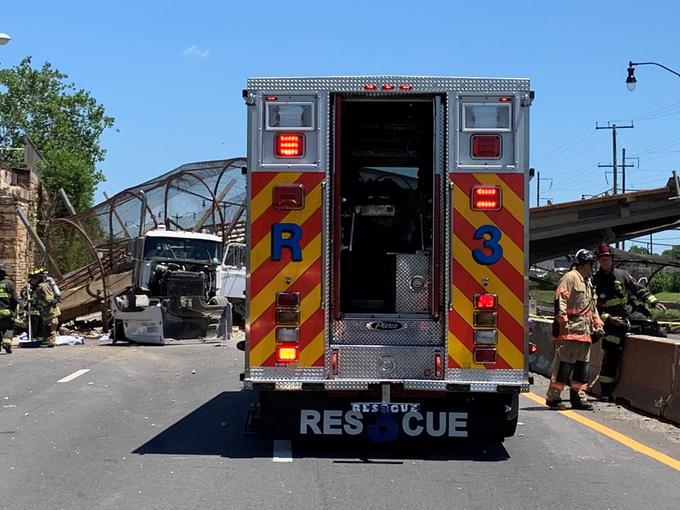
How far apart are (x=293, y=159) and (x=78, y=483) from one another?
3119 millimetres

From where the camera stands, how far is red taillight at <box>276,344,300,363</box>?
24.7ft

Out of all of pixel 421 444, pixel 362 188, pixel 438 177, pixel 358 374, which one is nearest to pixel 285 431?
pixel 358 374

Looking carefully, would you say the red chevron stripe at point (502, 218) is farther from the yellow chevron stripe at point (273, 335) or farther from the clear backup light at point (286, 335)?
the clear backup light at point (286, 335)

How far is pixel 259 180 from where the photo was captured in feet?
24.8

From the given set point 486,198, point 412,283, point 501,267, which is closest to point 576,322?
point 412,283

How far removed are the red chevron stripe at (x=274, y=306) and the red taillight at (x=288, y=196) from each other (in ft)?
1.70

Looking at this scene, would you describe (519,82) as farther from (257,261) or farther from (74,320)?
(74,320)

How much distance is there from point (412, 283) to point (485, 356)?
3.62 ft

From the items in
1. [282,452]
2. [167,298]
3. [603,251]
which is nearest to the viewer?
[282,452]

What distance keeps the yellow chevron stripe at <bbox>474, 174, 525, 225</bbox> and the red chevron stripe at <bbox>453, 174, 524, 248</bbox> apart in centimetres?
4

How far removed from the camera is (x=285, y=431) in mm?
7863

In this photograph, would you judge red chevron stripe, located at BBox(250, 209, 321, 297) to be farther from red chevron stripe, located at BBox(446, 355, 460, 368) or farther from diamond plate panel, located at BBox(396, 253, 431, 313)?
red chevron stripe, located at BBox(446, 355, 460, 368)

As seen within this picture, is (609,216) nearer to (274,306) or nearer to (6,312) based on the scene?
(6,312)

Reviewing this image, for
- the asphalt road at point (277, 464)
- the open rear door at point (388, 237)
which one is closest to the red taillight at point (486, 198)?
the open rear door at point (388, 237)
